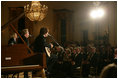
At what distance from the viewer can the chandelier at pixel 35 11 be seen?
390 cm

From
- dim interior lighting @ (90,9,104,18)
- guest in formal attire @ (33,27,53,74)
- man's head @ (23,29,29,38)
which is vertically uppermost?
dim interior lighting @ (90,9,104,18)

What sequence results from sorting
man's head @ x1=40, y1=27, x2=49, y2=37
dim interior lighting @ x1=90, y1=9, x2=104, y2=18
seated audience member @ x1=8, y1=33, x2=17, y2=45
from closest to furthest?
seated audience member @ x1=8, y1=33, x2=17, y2=45
man's head @ x1=40, y1=27, x2=49, y2=37
dim interior lighting @ x1=90, y1=9, x2=104, y2=18

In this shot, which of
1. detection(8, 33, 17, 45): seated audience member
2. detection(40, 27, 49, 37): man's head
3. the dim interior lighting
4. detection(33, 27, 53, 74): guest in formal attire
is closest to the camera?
detection(8, 33, 17, 45): seated audience member

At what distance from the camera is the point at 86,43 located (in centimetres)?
414

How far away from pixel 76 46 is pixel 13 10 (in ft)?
5.49

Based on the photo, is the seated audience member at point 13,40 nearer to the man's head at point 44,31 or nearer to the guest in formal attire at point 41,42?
the guest in formal attire at point 41,42

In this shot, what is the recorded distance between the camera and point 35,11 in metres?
3.86

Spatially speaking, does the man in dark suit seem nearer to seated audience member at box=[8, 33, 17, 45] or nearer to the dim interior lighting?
seated audience member at box=[8, 33, 17, 45]

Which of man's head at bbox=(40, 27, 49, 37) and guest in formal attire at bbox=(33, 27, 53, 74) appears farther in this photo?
man's head at bbox=(40, 27, 49, 37)

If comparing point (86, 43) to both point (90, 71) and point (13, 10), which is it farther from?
point (13, 10)

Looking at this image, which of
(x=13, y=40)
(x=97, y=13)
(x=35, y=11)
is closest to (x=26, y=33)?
(x=13, y=40)

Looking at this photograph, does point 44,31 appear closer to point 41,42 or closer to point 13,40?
point 41,42

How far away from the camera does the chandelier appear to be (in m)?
3.90

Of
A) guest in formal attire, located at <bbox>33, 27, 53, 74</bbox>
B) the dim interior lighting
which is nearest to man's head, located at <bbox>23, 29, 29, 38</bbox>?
guest in formal attire, located at <bbox>33, 27, 53, 74</bbox>
